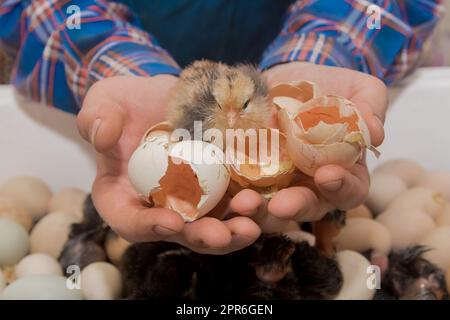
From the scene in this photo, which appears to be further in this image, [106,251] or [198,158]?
[106,251]

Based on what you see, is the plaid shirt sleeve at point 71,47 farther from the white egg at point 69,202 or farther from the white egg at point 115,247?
the white egg at point 115,247

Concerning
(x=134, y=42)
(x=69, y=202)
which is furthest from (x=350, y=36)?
(x=69, y=202)

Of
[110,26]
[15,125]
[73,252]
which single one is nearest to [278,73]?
[110,26]

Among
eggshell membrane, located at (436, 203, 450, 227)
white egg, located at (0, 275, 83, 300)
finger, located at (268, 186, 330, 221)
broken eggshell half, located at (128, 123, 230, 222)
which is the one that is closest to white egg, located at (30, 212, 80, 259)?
white egg, located at (0, 275, 83, 300)

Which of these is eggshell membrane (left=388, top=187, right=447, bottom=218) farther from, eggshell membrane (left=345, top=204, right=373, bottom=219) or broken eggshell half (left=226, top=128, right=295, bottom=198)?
broken eggshell half (left=226, top=128, right=295, bottom=198)

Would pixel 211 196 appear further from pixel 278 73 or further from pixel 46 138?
pixel 46 138
